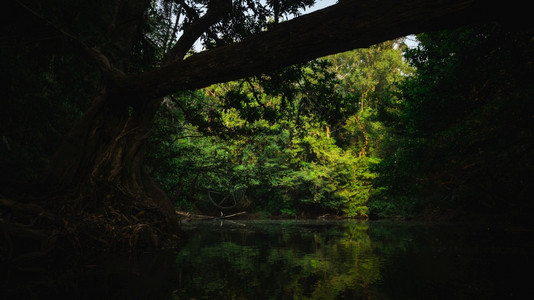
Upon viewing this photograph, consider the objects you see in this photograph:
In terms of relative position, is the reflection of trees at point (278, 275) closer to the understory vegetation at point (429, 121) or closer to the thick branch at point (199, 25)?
the understory vegetation at point (429, 121)

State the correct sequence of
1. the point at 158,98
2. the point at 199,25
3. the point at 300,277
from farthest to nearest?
the point at 199,25, the point at 158,98, the point at 300,277

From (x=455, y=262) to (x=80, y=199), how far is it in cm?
481

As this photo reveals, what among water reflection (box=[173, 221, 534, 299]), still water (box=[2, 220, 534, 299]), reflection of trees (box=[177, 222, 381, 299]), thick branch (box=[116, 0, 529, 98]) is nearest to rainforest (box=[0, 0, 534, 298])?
thick branch (box=[116, 0, 529, 98])

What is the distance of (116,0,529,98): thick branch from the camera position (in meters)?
2.31

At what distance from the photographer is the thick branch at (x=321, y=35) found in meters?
2.31

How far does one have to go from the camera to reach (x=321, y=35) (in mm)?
2748

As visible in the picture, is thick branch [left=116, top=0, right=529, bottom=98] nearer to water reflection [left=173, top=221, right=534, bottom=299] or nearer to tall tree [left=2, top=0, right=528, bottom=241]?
tall tree [left=2, top=0, right=528, bottom=241]

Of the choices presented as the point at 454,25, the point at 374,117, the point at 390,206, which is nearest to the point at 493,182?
the point at 454,25

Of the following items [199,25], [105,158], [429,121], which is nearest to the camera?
[105,158]

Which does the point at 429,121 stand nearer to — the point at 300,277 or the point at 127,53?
the point at 300,277

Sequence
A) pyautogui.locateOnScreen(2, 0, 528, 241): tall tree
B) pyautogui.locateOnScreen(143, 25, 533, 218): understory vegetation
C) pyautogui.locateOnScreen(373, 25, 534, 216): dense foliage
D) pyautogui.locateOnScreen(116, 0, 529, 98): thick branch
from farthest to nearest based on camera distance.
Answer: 1. pyautogui.locateOnScreen(143, 25, 533, 218): understory vegetation
2. pyautogui.locateOnScreen(373, 25, 534, 216): dense foliage
3. pyautogui.locateOnScreen(2, 0, 528, 241): tall tree
4. pyautogui.locateOnScreen(116, 0, 529, 98): thick branch

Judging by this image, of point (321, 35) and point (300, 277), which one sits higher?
point (321, 35)

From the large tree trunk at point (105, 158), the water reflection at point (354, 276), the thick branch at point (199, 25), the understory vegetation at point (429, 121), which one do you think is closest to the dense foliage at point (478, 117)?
the understory vegetation at point (429, 121)

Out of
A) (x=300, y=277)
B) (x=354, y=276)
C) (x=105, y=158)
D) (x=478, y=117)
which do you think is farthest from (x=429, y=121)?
(x=105, y=158)
